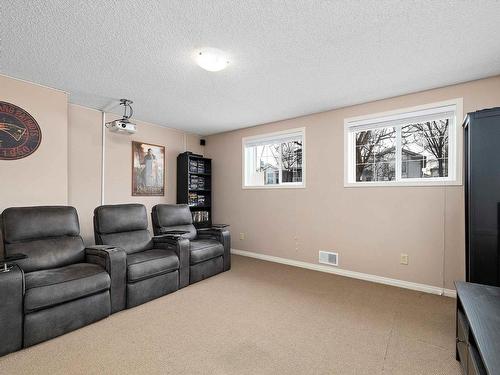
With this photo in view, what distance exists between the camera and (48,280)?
83.0 inches

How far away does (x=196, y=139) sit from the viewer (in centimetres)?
550

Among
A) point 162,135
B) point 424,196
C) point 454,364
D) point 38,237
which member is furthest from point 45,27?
point 424,196

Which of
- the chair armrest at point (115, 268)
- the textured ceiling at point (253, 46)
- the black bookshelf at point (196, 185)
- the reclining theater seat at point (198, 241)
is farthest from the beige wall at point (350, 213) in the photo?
the chair armrest at point (115, 268)

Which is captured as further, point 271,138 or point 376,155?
point 271,138

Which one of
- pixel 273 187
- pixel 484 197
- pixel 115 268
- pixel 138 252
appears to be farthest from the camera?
pixel 273 187

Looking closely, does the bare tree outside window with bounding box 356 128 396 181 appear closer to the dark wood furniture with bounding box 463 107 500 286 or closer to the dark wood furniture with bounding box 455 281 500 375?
the dark wood furniture with bounding box 463 107 500 286

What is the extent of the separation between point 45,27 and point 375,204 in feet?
12.8

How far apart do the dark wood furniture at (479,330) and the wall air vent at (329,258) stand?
77.8 inches

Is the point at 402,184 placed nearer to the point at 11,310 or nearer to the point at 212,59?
the point at 212,59

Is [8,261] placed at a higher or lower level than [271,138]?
lower

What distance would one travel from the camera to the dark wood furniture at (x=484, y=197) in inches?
83.4

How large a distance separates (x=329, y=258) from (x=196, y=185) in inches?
113

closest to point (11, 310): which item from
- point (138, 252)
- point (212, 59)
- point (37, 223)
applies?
point (37, 223)

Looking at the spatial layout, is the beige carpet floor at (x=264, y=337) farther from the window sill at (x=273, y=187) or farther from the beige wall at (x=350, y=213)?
the window sill at (x=273, y=187)
